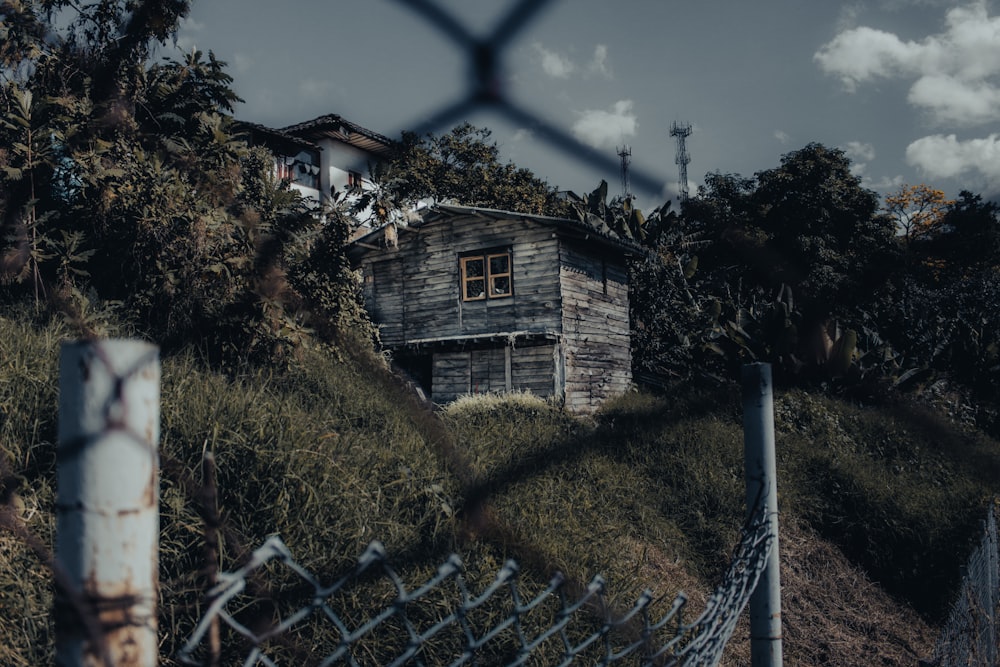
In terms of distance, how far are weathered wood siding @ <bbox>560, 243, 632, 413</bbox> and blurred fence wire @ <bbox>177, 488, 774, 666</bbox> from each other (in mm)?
13482

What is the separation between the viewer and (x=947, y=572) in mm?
6258

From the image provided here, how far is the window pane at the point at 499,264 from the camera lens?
58.1ft

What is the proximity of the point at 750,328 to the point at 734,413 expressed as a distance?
352 cm

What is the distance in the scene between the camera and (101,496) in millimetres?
566

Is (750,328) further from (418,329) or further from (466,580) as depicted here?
(466,580)

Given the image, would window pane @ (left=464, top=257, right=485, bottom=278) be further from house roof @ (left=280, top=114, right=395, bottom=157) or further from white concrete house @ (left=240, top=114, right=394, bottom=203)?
house roof @ (left=280, top=114, right=395, bottom=157)

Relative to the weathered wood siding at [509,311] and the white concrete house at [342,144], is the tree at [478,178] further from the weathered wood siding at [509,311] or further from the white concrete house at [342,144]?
the white concrete house at [342,144]

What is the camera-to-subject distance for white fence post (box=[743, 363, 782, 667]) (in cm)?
204

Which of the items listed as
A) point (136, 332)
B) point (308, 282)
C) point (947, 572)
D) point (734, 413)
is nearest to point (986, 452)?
point (734, 413)

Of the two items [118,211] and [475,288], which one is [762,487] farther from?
[475,288]

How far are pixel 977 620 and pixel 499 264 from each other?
15.3 m

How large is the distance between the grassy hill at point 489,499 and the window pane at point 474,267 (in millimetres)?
9547

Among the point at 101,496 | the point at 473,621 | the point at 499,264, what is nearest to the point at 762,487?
the point at 473,621

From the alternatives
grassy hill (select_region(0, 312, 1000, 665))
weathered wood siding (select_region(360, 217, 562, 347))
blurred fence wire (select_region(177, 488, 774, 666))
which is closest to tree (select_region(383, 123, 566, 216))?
weathered wood siding (select_region(360, 217, 562, 347))
